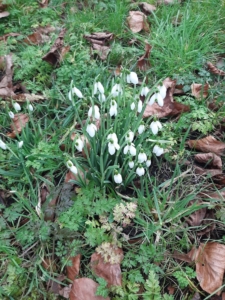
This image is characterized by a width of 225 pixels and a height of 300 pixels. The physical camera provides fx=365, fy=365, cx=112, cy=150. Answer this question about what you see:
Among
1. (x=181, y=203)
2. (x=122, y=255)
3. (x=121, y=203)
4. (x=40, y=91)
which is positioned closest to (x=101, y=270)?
(x=122, y=255)

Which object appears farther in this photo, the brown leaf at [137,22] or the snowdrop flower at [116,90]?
the brown leaf at [137,22]

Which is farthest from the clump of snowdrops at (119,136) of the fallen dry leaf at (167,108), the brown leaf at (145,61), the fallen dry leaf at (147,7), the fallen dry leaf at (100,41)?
the fallen dry leaf at (147,7)

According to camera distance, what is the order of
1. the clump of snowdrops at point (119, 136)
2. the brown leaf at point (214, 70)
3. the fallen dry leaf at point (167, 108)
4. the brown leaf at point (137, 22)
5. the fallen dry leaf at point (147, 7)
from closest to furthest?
the clump of snowdrops at point (119, 136), the fallen dry leaf at point (167, 108), the brown leaf at point (214, 70), the brown leaf at point (137, 22), the fallen dry leaf at point (147, 7)

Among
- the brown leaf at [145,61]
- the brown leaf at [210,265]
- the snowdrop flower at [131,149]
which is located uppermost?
the snowdrop flower at [131,149]

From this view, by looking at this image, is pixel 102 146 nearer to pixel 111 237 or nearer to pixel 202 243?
pixel 111 237

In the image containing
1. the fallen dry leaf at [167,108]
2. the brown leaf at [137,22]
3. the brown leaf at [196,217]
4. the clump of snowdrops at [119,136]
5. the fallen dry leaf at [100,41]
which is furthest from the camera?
the brown leaf at [137,22]

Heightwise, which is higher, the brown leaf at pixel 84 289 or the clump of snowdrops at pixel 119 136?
the clump of snowdrops at pixel 119 136

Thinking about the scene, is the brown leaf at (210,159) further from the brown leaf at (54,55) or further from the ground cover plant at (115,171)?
the brown leaf at (54,55)
